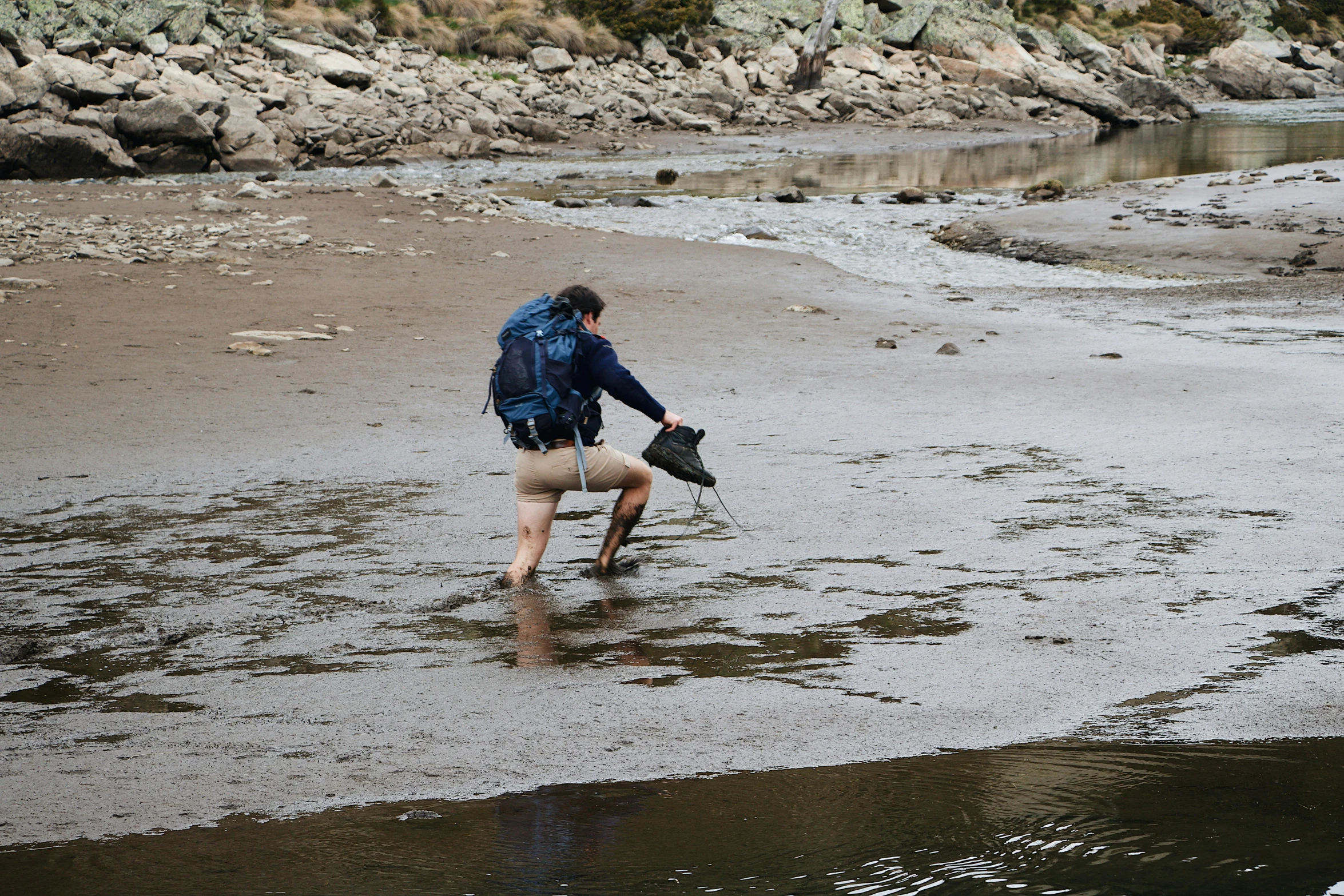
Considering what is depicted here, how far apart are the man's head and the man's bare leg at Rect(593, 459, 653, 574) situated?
0.71 m

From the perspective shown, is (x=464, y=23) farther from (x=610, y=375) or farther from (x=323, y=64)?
(x=610, y=375)

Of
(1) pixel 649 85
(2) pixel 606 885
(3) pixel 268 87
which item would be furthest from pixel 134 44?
(2) pixel 606 885

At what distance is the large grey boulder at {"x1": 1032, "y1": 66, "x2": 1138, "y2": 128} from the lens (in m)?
48.8

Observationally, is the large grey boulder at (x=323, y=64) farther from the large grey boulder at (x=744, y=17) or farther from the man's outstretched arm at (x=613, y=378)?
the man's outstretched arm at (x=613, y=378)

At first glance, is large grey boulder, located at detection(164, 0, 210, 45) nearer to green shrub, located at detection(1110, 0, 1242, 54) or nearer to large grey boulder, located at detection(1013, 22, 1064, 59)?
large grey boulder, located at detection(1013, 22, 1064, 59)

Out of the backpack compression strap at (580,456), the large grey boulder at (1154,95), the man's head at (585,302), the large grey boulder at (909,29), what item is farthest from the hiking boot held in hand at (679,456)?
the large grey boulder at (909,29)

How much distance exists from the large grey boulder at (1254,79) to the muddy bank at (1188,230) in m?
47.0

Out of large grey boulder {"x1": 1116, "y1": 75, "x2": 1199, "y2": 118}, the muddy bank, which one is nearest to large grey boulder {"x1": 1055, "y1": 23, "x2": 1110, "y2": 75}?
large grey boulder {"x1": 1116, "y1": 75, "x2": 1199, "y2": 118}

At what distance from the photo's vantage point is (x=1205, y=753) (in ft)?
12.1

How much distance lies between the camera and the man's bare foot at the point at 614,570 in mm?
5535

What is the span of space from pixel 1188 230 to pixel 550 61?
96.1 ft

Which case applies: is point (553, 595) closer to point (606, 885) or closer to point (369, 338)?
point (606, 885)

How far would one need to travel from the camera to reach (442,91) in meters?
37.4

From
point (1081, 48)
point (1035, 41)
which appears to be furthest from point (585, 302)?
point (1081, 48)
